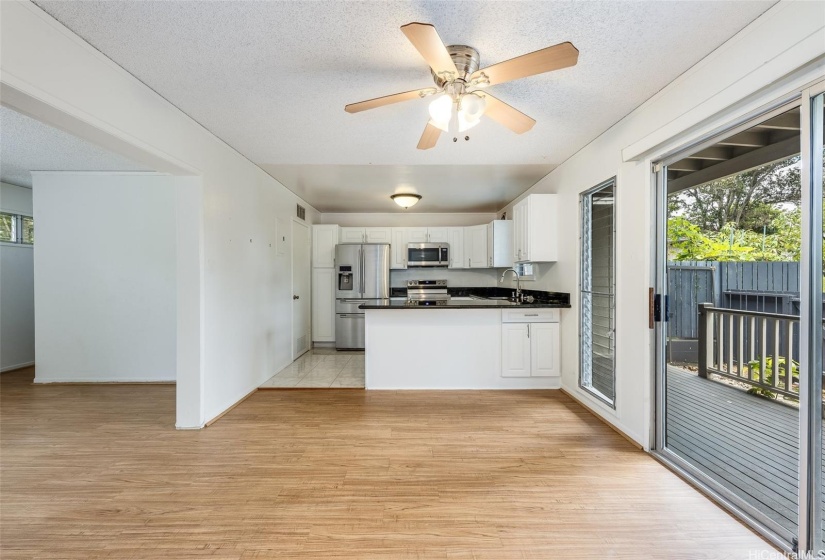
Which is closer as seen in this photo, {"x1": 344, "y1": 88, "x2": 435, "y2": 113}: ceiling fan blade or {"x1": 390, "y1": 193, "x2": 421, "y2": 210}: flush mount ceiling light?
{"x1": 344, "y1": 88, "x2": 435, "y2": 113}: ceiling fan blade

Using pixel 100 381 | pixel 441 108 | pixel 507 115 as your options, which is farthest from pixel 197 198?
pixel 100 381

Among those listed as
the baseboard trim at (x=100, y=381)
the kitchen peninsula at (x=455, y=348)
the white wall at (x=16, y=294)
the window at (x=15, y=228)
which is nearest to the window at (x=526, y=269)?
the kitchen peninsula at (x=455, y=348)

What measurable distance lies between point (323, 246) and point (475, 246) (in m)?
2.70

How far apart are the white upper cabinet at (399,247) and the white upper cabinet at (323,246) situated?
1.03 meters

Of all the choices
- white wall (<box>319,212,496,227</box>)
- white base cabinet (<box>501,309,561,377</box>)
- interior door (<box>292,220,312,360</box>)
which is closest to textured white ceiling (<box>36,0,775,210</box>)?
white base cabinet (<box>501,309,561,377</box>)

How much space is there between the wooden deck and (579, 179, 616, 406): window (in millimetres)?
625

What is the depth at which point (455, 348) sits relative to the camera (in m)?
3.64

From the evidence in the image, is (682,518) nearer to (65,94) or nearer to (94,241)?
(65,94)

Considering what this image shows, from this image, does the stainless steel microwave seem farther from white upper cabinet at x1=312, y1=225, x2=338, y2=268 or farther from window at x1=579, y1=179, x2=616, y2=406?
window at x1=579, y1=179, x2=616, y2=406

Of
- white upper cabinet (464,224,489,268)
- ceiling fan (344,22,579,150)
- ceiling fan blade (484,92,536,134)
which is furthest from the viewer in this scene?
white upper cabinet (464,224,489,268)

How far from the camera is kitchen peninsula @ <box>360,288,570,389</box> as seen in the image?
362cm

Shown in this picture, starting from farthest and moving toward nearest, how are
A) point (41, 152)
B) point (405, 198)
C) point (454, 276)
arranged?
1. point (454, 276)
2. point (405, 198)
3. point (41, 152)

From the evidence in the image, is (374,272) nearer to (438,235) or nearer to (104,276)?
(438,235)

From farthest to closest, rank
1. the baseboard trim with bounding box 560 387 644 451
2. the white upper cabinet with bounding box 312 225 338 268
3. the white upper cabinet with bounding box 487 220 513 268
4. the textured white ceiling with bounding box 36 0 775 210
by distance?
the white upper cabinet with bounding box 312 225 338 268 < the white upper cabinet with bounding box 487 220 513 268 < the baseboard trim with bounding box 560 387 644 451 < the textured white ceiling with bounding box 36 0 775 210
